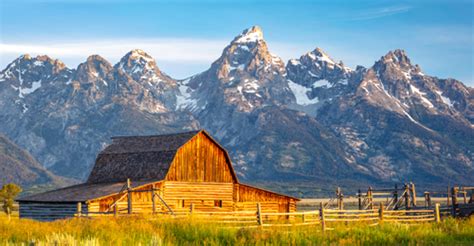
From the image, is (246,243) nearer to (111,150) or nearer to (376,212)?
(376,212)

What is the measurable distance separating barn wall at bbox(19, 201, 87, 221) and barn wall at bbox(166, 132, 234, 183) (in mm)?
7812

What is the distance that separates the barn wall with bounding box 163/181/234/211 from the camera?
2116 inches

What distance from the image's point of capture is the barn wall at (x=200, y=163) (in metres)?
55.1

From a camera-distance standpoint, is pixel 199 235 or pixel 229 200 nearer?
pixel 199 235

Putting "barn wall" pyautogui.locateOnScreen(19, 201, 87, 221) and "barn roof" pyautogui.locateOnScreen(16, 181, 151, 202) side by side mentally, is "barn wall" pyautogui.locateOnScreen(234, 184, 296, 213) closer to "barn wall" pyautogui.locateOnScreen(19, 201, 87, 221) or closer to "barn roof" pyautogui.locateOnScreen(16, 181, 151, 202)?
"barn roof" pyautogui.locateOnScreen(16, 181, 151, 202)

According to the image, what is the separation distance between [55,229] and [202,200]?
31.0 metres

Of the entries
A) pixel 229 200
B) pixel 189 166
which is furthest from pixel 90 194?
pixel 229 200

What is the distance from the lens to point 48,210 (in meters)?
51.4

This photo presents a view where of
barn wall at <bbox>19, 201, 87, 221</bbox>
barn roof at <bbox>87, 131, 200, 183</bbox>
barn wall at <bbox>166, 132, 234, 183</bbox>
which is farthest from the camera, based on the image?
barn roof at <bbox>87, 131, 200, 183</bbox>

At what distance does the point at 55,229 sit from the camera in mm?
25406

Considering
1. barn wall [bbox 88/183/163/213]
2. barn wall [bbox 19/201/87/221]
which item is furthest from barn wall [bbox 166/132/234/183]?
barn wall [bbox 19/201/87/221]

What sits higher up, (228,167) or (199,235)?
(228,167)

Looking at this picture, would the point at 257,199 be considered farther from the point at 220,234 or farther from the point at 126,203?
the point at 220,234

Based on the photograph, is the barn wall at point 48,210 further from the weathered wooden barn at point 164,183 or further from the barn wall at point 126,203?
the barn wall at point 126,203
